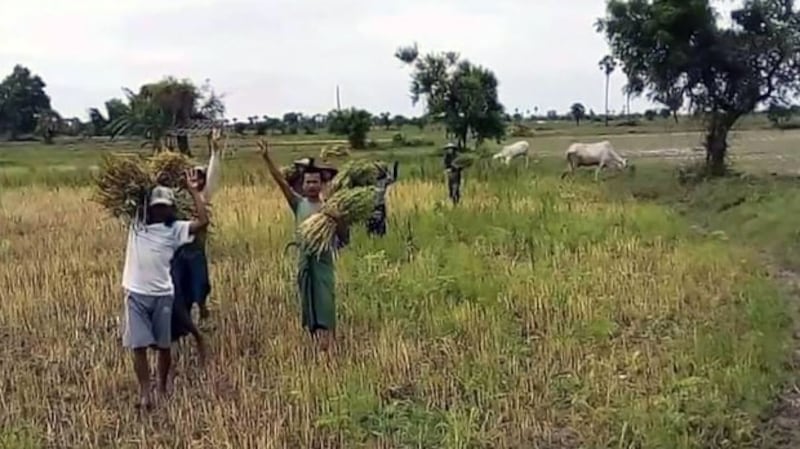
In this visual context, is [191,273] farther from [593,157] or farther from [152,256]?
[593,157]

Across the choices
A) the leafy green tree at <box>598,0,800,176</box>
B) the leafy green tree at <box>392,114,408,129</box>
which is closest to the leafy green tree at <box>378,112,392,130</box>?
the leafy green tree at <box>392,114,408,129</box>

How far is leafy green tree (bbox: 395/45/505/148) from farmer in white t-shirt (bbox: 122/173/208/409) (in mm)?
31423

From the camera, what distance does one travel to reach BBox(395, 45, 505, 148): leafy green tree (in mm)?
37812

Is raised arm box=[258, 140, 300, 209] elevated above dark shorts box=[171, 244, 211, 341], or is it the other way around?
raised arm box=[258, 140, 300, 209]

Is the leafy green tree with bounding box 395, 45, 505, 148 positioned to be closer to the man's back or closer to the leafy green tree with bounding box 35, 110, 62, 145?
the leafy green tree with bounding box 35, 110, 62, 145

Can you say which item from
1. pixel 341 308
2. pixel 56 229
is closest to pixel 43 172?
pixel 56 229

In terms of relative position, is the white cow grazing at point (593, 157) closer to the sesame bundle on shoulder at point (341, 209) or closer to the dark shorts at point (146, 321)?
the sesame bundle on shoulder at point (341, 209)

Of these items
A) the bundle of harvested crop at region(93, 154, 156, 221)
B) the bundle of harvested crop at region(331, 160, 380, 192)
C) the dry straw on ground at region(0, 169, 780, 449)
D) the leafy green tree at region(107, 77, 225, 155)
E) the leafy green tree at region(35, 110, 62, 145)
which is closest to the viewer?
the dry straw on ground at region(0, 169, 780, 449)

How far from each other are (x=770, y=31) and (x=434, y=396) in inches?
674

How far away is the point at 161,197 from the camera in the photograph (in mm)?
6410

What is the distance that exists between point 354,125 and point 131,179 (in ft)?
111

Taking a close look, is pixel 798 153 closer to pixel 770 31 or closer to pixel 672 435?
pixel 770 31

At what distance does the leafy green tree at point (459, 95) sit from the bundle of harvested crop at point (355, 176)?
Result: 2915 cm

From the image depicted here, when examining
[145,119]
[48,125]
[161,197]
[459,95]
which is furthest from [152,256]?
[48,125]
